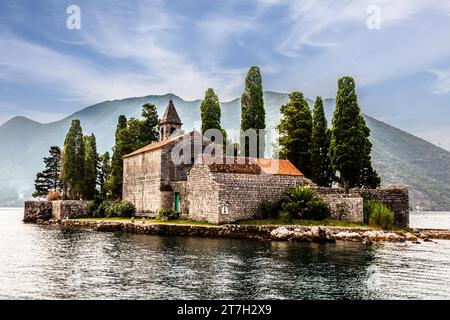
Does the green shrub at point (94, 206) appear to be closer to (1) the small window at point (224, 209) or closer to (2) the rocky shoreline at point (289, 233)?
(2) the rocky shoreline at point (289, 233)

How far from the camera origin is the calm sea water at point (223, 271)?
16500mm

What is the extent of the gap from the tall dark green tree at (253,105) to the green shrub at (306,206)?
51.8 feet

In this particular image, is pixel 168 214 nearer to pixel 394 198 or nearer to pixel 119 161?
pixel 119 161

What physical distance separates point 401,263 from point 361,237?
32.8 ft

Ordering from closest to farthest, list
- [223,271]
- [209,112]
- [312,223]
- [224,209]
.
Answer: [223,271]
[312,223]
[224,209]
[209,112]

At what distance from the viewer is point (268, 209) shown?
125 feet

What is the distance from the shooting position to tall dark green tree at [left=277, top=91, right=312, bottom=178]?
50000 mm

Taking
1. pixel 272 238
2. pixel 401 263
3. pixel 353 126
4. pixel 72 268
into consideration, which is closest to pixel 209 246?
pixel 272 238

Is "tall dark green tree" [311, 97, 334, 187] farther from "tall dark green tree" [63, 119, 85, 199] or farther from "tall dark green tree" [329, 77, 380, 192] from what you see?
"tall dark green tree" [63, 119, 85, 199]

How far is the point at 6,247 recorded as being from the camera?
99.3 ft

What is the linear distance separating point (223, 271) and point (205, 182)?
19265 mm

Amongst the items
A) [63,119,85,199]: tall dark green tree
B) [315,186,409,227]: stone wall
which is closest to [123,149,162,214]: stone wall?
[63,119,85,199]: tall dark green tree

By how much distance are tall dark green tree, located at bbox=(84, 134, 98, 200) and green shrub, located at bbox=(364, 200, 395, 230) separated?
4190cm

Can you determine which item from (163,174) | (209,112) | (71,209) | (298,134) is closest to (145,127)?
(209,112)
